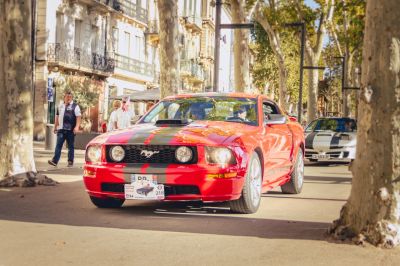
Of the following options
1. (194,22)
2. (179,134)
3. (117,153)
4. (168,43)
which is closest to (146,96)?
(168,43)

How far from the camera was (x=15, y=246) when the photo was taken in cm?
659

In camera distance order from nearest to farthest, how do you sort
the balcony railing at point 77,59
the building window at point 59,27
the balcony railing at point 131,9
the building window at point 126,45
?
1. the balcony railing at point 77,59
2. the building window at point 59,27
3. the balcony railing at point 131,9
4. the building window at point 126,45

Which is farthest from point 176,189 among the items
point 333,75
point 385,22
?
point 333,75

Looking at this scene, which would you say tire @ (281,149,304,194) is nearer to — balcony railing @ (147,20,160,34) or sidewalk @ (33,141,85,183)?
sidewalk @ (33,141,85,183)

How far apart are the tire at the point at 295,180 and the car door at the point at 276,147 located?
0.73 meters

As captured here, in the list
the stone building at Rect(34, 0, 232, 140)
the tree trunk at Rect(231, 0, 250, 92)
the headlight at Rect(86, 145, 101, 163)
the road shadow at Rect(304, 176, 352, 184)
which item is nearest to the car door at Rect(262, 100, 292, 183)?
the headlight at Rect(86, 145, 101, 163)

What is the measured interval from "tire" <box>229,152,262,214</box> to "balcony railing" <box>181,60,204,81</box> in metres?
48.7

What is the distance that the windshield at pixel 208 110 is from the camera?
988cm

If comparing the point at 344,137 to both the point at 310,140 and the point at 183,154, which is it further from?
→ the point at 183,154

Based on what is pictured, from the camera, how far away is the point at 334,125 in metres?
22.6

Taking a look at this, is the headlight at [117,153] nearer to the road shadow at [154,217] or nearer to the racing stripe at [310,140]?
the road shadow at [154,217]

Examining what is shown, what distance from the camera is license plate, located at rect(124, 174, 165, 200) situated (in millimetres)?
8430

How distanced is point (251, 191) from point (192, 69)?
51.3 m

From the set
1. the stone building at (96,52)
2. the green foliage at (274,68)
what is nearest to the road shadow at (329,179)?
the stone building at (96,52)
